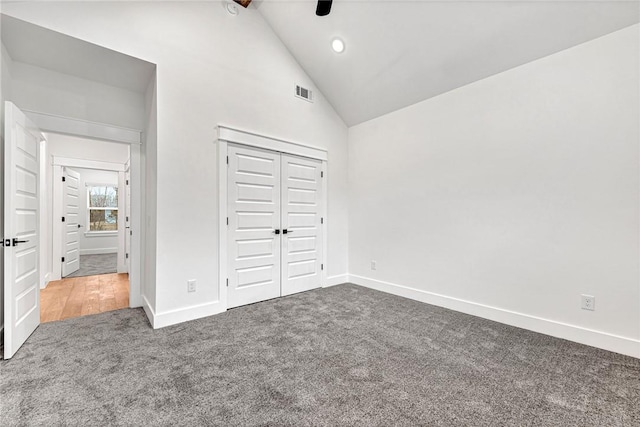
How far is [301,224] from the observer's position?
4160mm

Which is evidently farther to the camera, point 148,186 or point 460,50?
point 148,186

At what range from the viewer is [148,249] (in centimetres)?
325

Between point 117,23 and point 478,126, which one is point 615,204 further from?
point 117,23

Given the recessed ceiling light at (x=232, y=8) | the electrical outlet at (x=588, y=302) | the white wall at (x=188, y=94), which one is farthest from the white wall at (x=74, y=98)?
the electrical outlet at (x=588, y=302)

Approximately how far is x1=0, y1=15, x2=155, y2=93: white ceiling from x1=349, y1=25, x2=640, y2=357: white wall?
10.9ft

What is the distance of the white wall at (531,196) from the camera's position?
2.33m

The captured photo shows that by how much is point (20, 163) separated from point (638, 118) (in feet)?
17.2

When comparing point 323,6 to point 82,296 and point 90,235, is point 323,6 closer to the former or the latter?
point 82,296

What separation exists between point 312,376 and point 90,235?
8595mm

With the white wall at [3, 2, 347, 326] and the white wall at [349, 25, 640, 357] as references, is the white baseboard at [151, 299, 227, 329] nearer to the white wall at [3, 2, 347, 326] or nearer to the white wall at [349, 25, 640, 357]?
the white wall at [3, 2, 347, 326]

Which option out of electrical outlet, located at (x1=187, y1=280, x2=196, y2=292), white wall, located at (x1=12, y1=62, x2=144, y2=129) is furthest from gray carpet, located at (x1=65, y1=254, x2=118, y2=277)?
electrical outlet, located at (x1=187, y1=280, x2=196, y2=292)

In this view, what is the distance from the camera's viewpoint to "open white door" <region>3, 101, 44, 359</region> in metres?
2.20

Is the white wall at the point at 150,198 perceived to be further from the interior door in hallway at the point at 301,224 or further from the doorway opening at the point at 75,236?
the interior door in hallway at the point at 301,224

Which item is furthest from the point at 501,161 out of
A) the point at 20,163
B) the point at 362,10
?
the point at 20,163
